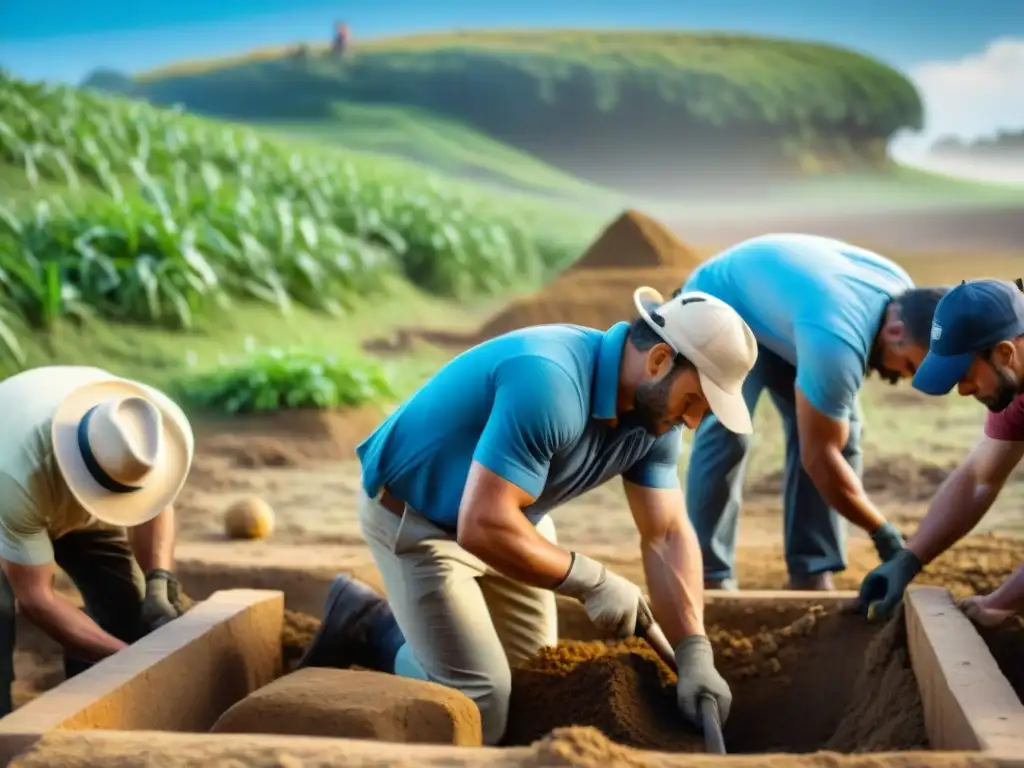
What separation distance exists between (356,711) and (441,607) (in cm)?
60

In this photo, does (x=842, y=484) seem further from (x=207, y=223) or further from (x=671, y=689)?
(x=207, y=223)

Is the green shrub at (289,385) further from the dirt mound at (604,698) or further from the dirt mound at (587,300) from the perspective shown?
the dirt mound at (604,698)

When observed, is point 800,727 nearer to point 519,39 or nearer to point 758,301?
point 758,301

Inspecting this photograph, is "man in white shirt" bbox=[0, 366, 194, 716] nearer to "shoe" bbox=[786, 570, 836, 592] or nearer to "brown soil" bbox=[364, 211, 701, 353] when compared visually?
"shoe" bbox=[786, 570, 836, 592]

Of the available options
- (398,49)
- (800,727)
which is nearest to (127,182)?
(398,49)

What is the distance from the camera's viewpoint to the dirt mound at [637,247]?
8.58 metres

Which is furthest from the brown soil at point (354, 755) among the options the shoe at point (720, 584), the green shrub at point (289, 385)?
the green shrub at point (289, 385)

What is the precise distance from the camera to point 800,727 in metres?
3.24

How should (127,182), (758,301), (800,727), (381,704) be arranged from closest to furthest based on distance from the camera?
(381,704), (800,727), (758,301), (127,182)

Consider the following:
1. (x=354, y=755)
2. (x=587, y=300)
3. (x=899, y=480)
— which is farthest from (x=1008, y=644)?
(x=587, y=300)

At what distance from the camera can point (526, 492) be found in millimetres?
2703

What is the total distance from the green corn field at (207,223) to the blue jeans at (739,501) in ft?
15.2

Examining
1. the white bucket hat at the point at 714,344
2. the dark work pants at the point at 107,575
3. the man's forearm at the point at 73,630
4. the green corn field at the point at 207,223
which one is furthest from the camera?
the green corn field at the point at 207,223

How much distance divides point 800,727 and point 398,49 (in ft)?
28.4
